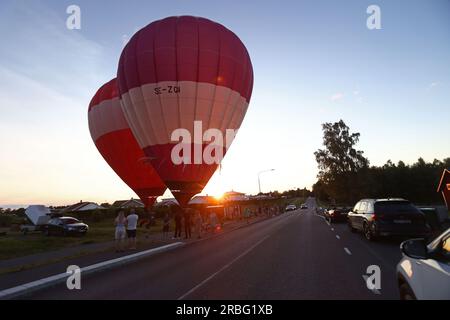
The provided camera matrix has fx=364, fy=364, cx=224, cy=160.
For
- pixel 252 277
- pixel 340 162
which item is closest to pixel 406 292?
pixel 252 277

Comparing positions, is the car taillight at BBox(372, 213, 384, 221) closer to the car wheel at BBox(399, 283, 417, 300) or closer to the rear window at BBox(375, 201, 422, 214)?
the rear window at BBox(375, 201, 422, 214)

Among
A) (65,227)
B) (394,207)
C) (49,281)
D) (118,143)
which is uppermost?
(118,143)

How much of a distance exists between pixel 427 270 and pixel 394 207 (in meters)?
12.3

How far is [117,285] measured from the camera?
9109 millimetres

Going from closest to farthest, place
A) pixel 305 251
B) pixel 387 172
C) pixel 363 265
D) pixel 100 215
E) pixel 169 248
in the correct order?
pixel 363 265 → pixel 305 251 → pixel 169 248 → pixel 100 215 → pixel 387 172

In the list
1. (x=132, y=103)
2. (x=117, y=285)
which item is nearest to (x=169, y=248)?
(x=117, y=285)

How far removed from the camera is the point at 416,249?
413cm

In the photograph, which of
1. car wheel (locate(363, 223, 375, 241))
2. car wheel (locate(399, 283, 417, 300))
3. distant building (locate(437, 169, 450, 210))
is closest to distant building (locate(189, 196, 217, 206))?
distant building (locate(437, 169, 450, 210))

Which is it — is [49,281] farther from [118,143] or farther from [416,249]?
[118,143]

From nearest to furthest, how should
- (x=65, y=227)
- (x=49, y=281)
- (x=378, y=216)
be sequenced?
(x=49, y=281) < (x=378, y=216) < (x=65, y=227)

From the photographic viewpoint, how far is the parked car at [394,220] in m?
14.3

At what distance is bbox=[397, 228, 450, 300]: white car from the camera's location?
3492 mm
